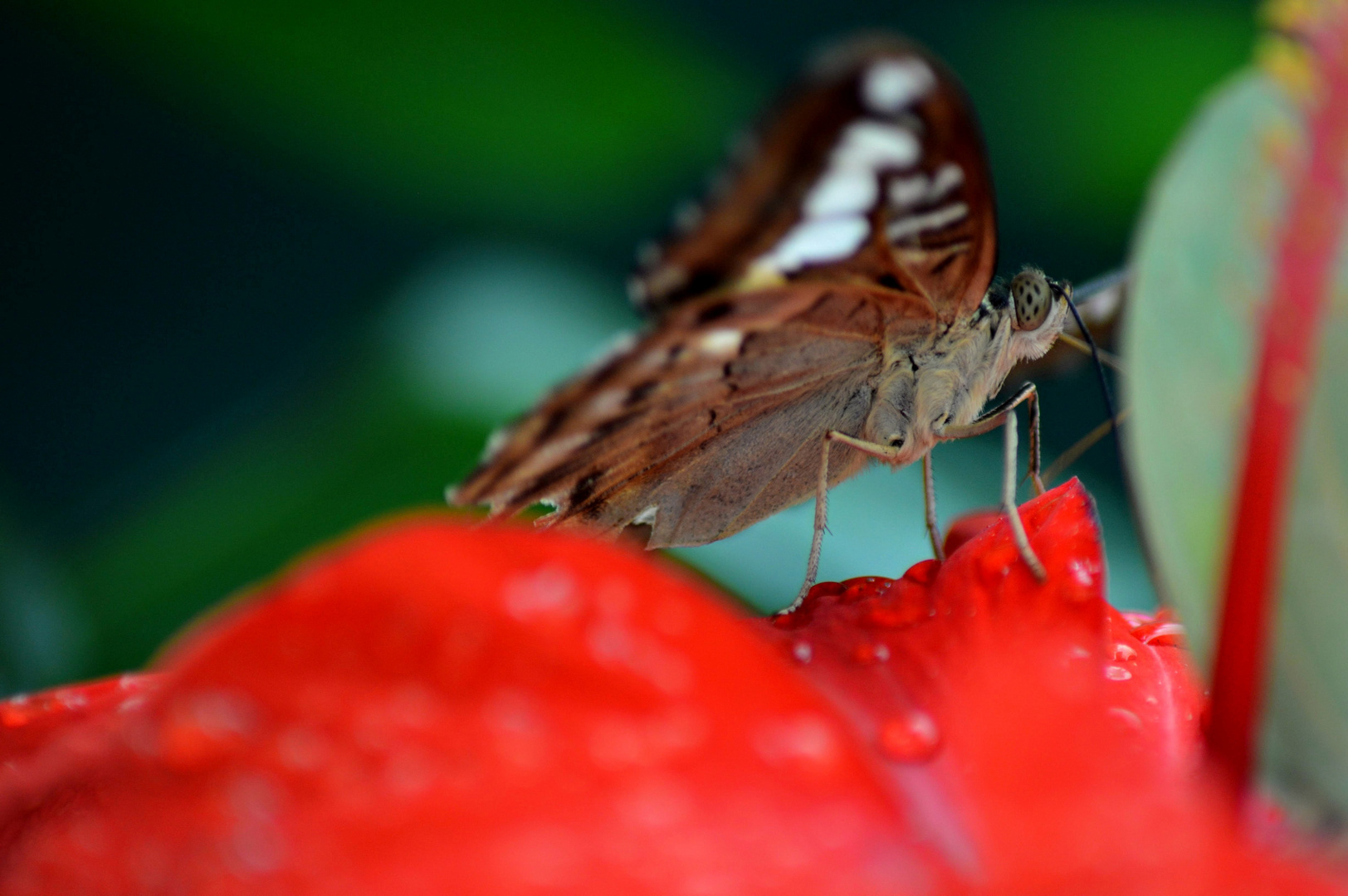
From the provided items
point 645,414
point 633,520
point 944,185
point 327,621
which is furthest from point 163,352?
point 327,621

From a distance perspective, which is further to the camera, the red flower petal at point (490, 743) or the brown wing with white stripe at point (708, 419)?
the brown wing with white stripe at point (708, 419)

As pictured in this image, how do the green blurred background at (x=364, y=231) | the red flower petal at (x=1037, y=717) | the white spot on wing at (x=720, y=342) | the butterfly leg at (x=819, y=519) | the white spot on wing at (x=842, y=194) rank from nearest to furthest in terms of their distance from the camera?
the red flower petal at (x=1037, y=717)
the white spot on wing at (x=842, y=194)
the white spot on wing at (x=720, y=342)
the butterfly leg at (x=819, y=519)
the green blurred background at (x=364, y=231)

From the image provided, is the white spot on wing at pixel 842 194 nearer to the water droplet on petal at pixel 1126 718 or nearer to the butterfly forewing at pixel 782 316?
the butterfly forewing at pixel 782 316

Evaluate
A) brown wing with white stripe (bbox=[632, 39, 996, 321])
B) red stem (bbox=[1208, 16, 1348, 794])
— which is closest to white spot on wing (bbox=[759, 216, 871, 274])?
brown wing with white stripe (bbox=[632, 39, 996, 321])

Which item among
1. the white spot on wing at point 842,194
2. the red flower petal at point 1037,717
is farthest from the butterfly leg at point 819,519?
the white spot on wing at point 842,194

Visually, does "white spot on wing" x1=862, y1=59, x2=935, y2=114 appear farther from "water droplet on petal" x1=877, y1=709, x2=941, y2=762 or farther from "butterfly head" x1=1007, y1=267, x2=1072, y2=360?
"butterfly head" x1=1007, y1=267, x2=1072, y2=360

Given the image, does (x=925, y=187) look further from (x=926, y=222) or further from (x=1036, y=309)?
(x=1036, y=309)

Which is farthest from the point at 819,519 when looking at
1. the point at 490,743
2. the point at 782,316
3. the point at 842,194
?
the point at 490,743
